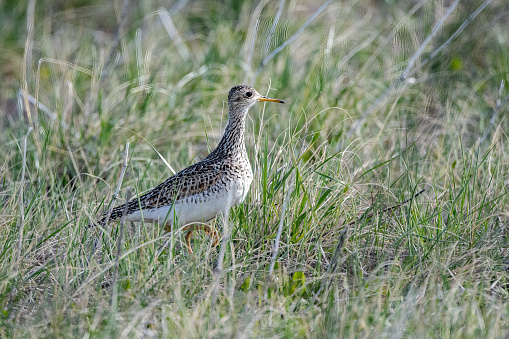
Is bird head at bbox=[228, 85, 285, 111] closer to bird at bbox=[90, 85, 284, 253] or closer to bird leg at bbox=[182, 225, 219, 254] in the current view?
bird at bbox=[90, 85, 284, 253]

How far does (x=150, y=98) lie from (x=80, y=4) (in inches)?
175

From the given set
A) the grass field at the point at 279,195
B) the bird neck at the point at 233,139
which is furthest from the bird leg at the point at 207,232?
the bird neck at the point at 233,139

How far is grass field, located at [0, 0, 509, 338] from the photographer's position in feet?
11.5

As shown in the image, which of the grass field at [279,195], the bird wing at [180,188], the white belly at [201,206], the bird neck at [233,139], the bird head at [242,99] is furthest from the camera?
A: the bird head at [242,99]

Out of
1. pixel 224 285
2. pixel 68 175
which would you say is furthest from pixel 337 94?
pixel 224 285

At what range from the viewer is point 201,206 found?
4.66m

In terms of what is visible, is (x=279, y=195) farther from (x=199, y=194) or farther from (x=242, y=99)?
(x=242, y=99)

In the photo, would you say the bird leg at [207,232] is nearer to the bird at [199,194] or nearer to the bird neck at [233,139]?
the bird at [199,194]

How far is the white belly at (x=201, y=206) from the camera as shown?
4.57m

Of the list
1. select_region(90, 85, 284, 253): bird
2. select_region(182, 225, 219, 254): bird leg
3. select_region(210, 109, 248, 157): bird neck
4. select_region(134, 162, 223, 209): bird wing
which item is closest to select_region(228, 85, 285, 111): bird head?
select_region(210, 109, 248, 157): bird neck

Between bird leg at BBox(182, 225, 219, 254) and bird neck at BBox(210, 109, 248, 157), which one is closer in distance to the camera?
bird leg at BBox(182, 225, 219, 254)

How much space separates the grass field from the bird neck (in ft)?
0.45

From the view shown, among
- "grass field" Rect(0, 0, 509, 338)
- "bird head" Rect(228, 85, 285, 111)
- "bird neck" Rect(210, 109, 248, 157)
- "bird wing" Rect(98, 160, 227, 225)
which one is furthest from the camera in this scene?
"bird head" Rect(228, 85, 285, 111)

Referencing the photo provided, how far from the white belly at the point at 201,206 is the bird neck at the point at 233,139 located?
1.20 feet
